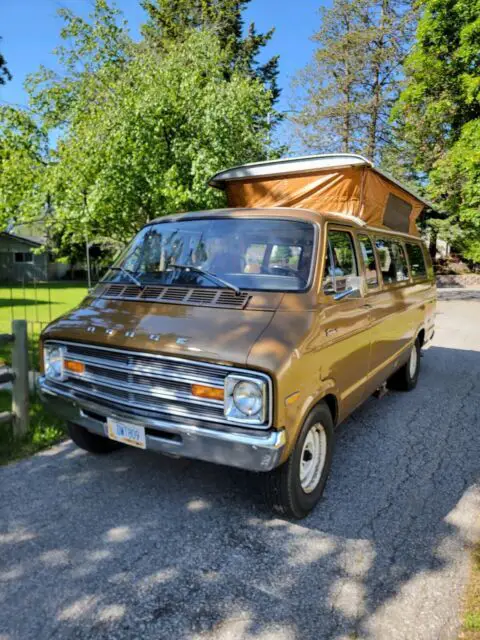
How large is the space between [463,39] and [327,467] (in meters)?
19.2

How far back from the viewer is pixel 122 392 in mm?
3275

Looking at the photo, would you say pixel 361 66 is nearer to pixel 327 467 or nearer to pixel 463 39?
pixel 463 39

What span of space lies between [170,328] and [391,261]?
3330 millimetres

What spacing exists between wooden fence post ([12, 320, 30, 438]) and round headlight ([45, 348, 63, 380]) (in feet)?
3.03

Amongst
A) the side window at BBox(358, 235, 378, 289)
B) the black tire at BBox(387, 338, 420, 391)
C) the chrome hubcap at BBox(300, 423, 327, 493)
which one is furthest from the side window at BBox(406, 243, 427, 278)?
the chrome hubcap at BBox(300, 423, 327, 493)

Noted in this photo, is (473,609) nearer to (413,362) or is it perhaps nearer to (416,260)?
(413,362)

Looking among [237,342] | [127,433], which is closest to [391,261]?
[237,342]

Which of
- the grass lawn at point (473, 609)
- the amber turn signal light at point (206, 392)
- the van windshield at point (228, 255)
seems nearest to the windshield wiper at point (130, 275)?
the van windshield at point (228, 255)

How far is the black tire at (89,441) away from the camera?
13.7ft

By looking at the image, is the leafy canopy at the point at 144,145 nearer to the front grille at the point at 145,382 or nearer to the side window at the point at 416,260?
the side window at the point at 416,260

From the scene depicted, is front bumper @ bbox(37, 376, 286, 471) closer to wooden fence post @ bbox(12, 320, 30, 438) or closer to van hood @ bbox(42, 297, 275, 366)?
van hood @ bbox(42, 297, 275, 366)

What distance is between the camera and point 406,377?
6.52m

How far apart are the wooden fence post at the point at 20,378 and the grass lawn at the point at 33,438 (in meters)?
0.10

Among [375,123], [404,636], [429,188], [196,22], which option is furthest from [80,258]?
[404,636]
